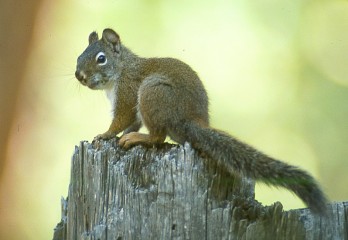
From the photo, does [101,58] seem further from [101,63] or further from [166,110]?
[166,110]

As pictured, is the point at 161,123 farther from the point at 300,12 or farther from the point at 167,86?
the point at 300,12

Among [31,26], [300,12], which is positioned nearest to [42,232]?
[31,26]

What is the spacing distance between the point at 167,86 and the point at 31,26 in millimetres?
2182

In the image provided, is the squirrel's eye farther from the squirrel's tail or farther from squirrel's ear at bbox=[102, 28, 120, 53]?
the squirrel's tail

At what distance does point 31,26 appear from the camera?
5836mm

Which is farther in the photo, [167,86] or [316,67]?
[316,67]

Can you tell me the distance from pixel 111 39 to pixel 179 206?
94.5 inches

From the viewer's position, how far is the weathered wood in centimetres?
266

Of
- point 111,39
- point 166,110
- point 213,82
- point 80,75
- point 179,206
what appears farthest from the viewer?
point 213,82

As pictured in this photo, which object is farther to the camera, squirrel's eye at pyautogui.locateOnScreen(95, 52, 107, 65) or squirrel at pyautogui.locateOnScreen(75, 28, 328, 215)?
squirrel's eye at pyautogui.locateOnScreen(95, 52, 107, 65)

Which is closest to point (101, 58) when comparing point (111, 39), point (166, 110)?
point (111, 39)

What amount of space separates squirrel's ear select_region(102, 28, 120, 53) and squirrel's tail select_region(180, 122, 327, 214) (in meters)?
1.61

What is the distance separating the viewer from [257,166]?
302 centimetres

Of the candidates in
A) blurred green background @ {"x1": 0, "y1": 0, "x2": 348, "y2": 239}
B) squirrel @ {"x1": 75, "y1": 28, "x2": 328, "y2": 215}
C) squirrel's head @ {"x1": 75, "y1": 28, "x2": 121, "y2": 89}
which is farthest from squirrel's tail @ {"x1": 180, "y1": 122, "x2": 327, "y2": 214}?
blurred green background @ {"x1": 0, "y1": 0, "x2": 348, "y2": 239}
